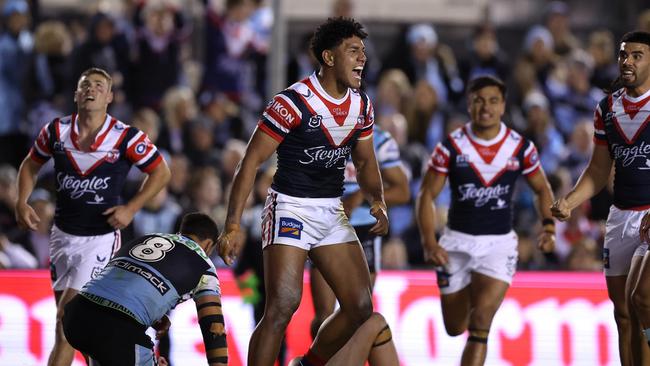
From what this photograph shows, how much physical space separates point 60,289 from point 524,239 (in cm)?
607

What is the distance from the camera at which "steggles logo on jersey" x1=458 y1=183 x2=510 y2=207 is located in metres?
10.4

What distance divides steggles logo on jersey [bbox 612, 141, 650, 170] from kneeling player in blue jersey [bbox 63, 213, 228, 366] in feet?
10.8

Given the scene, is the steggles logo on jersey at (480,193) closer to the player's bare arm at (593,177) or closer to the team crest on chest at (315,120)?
the player's bare arm at (593,177)

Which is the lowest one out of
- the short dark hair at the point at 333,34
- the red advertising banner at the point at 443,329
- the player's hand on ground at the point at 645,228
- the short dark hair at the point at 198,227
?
the red advertising banner at the point at 443,329

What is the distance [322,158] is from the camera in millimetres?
8609

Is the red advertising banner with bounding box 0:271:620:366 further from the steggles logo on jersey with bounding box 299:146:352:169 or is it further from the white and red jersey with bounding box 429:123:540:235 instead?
the steggles logo on jersey with bounding box 299:146:352:169

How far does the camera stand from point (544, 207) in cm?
1042

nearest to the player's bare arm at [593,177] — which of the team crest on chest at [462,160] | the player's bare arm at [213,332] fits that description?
the team crest on chest at [462,160]

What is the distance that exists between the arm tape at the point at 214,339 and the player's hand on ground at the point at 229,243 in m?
0.58

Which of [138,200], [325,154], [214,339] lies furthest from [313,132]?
[138,200]

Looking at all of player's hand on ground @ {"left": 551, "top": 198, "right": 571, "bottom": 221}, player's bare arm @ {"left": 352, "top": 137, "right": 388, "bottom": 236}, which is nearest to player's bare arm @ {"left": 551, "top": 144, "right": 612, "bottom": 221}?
player's hand on ground @ {"left": 551, "top": 198, "right": 571, "bottom": 221}

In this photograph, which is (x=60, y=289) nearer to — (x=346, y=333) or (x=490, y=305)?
(x=346, y=333)

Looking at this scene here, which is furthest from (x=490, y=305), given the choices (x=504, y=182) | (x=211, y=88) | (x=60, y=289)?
(x=211, y=88)

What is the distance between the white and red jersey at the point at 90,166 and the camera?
9.89 meters
